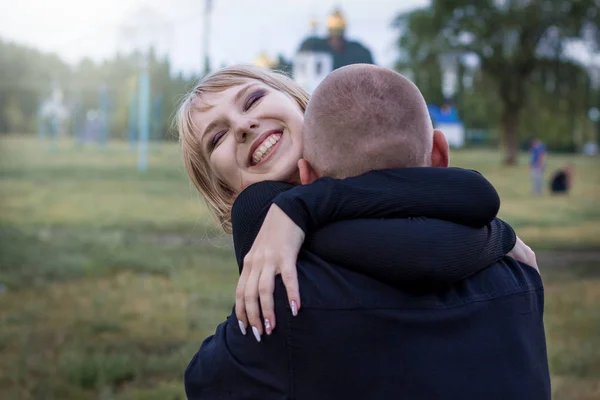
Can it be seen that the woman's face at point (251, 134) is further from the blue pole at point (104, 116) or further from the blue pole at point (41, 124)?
the blue pole at point (104, 116)

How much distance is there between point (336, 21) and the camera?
13062 millimetres

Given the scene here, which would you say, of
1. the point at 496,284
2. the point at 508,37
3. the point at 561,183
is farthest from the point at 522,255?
the point at 508,37

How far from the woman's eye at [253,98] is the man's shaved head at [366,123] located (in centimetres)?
34

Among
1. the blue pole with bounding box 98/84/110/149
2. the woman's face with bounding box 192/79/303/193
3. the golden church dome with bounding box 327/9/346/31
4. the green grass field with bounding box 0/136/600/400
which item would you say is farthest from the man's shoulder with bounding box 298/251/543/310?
the blue pole with bounding box 98/84/110/149

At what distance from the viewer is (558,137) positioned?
2866 cm

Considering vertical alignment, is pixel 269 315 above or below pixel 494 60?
above

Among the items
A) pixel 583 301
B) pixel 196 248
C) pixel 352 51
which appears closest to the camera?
pixel 583 301

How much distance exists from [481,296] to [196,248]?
25.1ft

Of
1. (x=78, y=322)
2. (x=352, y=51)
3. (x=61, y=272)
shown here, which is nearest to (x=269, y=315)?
(x=78, y=322)

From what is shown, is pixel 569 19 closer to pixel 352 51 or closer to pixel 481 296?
pixel 352 51

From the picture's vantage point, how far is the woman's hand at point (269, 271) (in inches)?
38.3

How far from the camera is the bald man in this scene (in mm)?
964

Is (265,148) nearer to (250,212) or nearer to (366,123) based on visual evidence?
(250,212)

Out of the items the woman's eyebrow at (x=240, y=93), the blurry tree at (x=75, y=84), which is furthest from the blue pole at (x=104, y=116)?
the woman's eyebrow at (x=240, y=93)
